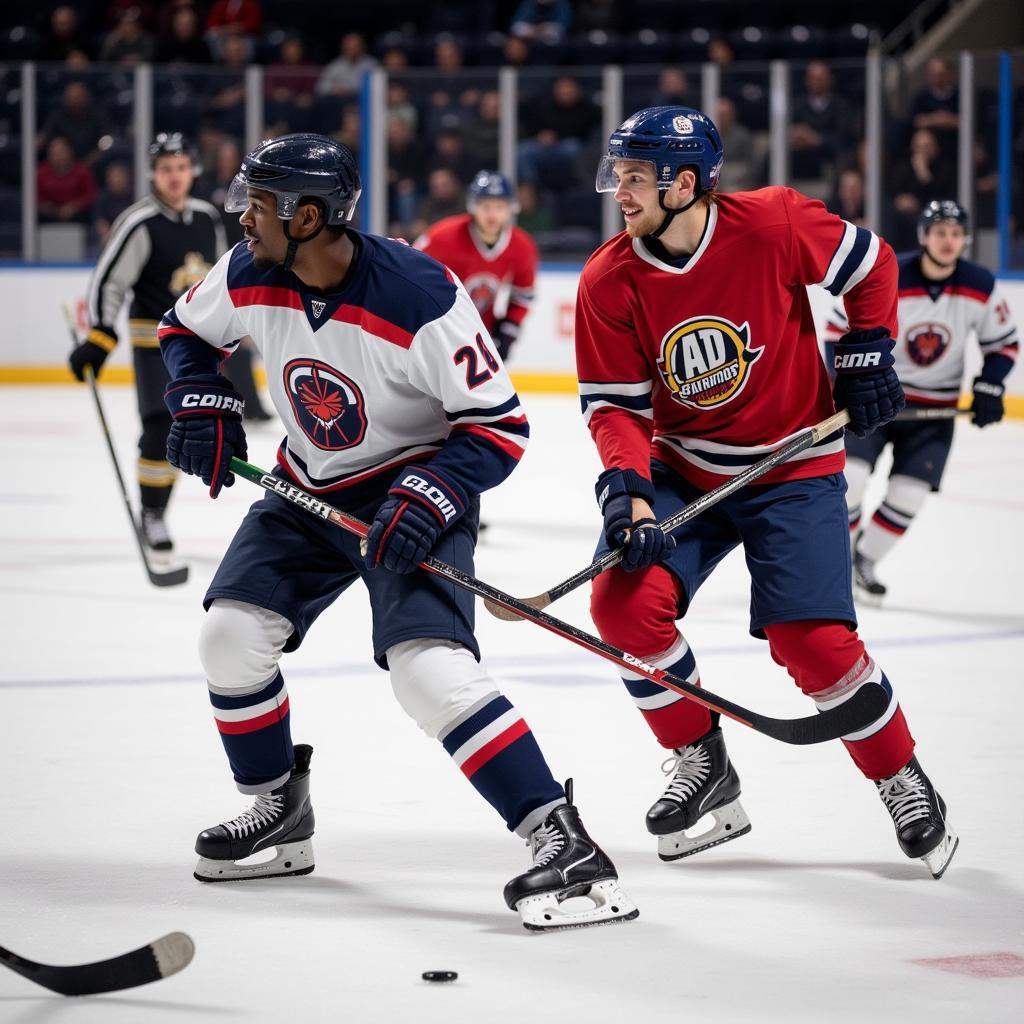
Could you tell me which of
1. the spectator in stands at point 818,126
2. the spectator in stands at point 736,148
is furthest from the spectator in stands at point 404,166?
the spectator in stands at point 818,126

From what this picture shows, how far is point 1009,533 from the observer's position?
245 inches

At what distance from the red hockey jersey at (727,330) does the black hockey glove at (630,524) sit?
30 millimetres

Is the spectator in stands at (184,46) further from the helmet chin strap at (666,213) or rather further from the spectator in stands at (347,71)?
the helmet chin strap at (666,213)

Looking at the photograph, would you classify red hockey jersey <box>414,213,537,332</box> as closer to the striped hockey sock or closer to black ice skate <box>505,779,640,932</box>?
the striped hockey sock

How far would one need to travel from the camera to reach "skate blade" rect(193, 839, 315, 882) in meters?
2.73

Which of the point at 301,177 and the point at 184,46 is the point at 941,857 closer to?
the point at 301,177

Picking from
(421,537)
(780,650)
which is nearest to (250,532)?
(421,537)

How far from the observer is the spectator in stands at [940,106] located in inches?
377

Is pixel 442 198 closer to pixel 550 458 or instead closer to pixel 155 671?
pixel 550 458

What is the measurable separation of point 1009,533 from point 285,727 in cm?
397

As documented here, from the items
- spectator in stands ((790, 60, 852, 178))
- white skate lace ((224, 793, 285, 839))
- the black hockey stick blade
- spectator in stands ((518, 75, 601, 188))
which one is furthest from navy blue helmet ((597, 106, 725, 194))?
spectator in stands ((518, 75, 601, 188))

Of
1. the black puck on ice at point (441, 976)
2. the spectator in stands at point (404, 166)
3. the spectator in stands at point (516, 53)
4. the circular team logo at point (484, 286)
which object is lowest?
the black puck on ice at point (441, 976)

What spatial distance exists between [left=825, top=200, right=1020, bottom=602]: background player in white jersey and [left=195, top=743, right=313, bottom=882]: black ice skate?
2.61 metres

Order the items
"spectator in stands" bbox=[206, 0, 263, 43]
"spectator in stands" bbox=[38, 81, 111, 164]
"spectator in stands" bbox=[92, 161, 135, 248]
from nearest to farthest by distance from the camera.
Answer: "spectator in stands" bbox=[38, 81, 111, 164]
"spectator in stands" bbox=[92, 161, 135, 248]
"spectator in stands" bbox=[206, 0, 263, 43]
